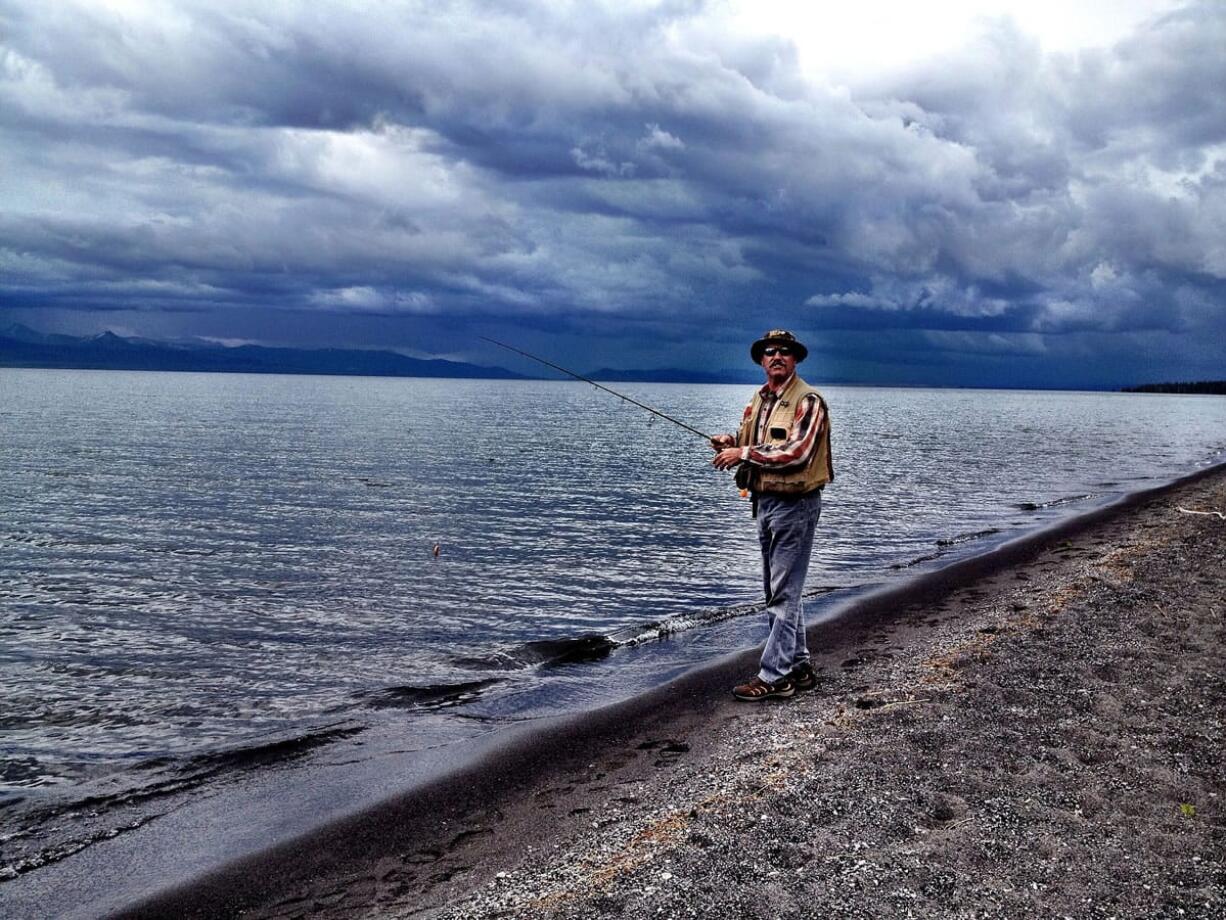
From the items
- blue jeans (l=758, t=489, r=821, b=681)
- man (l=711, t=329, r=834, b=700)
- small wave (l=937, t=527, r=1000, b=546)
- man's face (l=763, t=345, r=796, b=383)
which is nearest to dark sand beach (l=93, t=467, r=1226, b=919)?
blue jeans (l=758, t=489, r=821, b=681)

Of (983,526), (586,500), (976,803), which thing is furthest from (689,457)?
(976,803)

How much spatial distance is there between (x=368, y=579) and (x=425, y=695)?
692cm

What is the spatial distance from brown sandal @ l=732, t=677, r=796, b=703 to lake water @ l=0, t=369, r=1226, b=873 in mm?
1953

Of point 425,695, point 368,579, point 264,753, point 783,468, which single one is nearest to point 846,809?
point 783,468

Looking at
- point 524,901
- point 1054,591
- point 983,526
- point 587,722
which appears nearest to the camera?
point 524,901

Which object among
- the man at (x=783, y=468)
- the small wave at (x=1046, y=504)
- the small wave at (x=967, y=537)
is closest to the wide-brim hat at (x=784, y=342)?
the man at (x=783, y=468)

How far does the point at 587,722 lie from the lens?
31.1 feet

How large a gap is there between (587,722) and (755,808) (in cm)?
338

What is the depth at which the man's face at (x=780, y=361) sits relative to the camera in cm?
835

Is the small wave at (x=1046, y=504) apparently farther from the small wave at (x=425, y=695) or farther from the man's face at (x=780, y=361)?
the man's face at (x=780, y=361)

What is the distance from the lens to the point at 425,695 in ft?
35.9

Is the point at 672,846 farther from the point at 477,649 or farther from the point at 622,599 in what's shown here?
the point at 622,599

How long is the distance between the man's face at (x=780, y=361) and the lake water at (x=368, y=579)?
461 centimetres

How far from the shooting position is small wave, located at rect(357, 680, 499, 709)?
1059 cm
